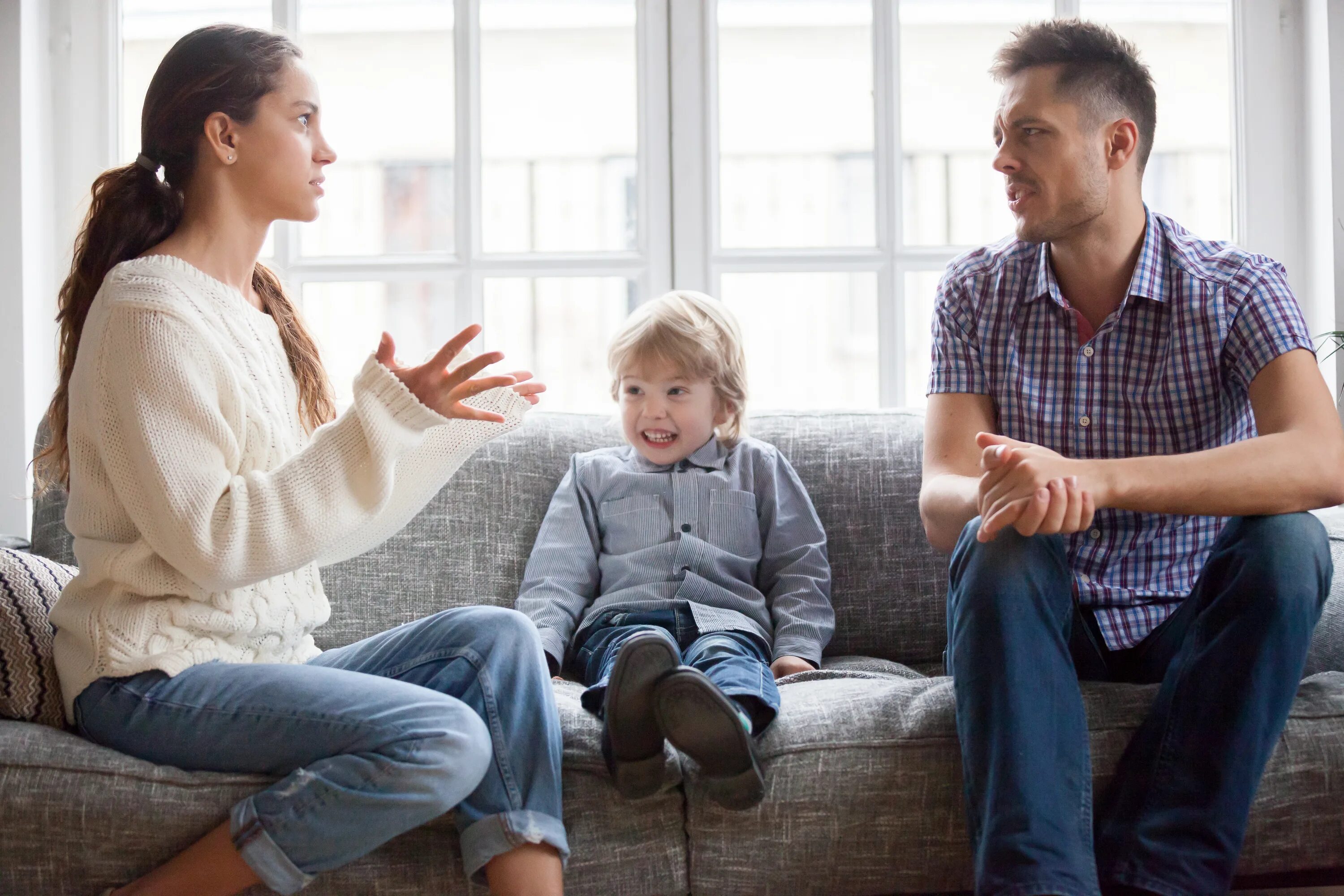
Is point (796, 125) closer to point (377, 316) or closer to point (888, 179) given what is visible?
point (888, 179)

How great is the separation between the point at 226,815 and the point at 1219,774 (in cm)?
107

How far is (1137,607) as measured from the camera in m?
1.58

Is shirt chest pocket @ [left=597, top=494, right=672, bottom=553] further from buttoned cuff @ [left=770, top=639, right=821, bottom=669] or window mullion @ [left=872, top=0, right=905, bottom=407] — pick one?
window mullion @ [left=872, top=0, right=905, bottom=407]

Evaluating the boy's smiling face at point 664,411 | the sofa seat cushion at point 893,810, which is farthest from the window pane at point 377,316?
the sofa seat cushion at point 893,810

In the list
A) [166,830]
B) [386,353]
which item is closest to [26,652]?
[166,830]

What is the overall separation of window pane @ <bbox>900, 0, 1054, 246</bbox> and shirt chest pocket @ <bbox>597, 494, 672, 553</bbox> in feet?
3.13

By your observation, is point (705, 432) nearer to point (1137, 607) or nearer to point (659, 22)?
point (1137, 607)

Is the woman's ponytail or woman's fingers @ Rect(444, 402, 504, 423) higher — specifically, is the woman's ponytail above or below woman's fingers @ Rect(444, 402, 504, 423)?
above

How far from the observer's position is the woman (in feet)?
4.25

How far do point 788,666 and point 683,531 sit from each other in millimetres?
283

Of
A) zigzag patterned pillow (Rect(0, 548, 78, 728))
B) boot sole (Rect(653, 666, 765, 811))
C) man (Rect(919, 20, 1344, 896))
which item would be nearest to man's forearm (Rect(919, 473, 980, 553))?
man (Rect(919, 20, 1344, 896))

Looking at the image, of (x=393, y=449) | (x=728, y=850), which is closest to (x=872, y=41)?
(x=393, y=449)

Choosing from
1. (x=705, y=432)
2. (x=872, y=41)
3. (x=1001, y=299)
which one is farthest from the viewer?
(x=872, y=41)

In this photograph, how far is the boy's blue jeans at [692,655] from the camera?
1470 mm
